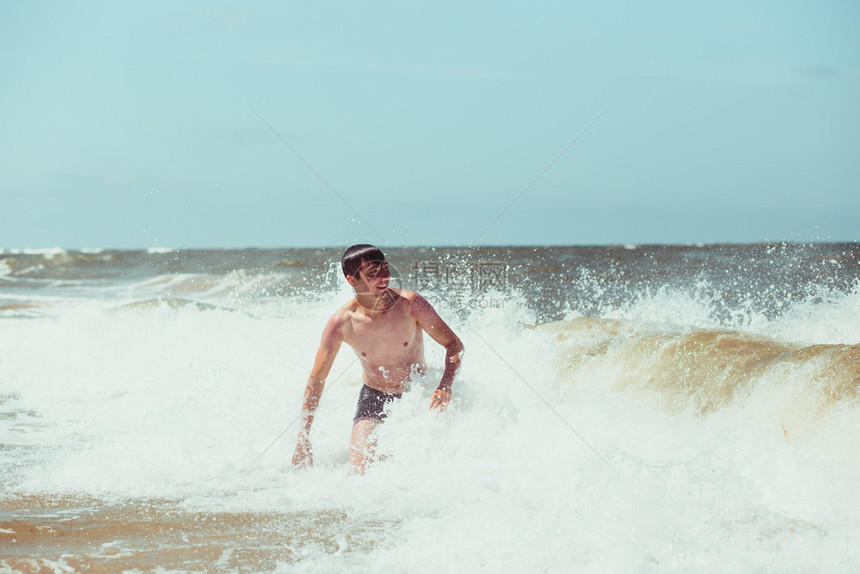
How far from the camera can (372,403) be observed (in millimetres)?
4840

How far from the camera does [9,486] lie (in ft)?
13.9

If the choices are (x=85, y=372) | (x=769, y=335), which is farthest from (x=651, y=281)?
(x=85, y=372)

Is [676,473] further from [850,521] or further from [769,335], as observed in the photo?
[769,335]

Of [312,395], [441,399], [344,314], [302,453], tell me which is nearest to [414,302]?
[344,314]

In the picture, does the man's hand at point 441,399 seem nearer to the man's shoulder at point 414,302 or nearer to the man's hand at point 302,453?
the man's shoulder at point 414,302

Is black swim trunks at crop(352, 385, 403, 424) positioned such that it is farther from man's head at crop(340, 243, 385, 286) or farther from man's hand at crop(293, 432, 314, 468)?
man's head at crop(340, 243, 385, 286)

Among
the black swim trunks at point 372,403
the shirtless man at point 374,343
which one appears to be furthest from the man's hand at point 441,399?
the black swim trunks at point 372,403

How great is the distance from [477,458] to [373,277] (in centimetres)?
123

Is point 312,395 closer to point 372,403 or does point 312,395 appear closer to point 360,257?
point 372,403

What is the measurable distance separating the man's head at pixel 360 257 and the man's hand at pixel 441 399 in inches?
33.2

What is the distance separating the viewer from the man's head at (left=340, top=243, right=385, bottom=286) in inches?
169

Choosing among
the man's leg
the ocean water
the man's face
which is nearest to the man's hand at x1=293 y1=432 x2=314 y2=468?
the ocean water

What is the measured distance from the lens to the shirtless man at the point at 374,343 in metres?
4.41

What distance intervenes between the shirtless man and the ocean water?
0.15m
